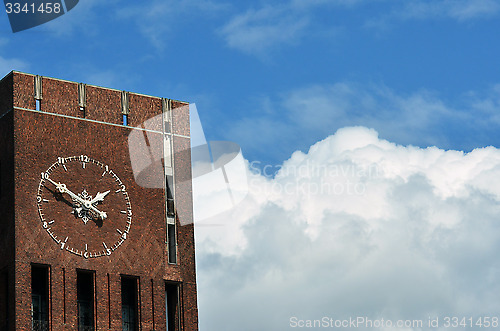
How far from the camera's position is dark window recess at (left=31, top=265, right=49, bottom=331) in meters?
112

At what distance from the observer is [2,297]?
369 feet

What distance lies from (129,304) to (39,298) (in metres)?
6.60

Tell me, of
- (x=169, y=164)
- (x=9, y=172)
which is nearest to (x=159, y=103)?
(x=169, y=164)

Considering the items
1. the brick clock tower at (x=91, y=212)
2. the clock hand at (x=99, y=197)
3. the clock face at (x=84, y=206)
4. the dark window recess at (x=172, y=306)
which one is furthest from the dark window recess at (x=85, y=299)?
the dark window recess at (x=172, y=306)

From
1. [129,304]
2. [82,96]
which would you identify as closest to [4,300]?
[129,304]

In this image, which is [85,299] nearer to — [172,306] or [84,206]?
[84,206]

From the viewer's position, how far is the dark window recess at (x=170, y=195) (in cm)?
11988

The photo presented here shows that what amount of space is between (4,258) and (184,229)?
1323 centimetres

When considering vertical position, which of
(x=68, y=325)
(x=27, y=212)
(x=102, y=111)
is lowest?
(x=68, y=325)

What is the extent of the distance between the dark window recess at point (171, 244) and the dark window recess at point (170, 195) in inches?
37.7

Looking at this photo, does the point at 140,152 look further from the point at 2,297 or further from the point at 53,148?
the point at 2,297

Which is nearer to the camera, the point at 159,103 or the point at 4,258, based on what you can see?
the point at 4,258

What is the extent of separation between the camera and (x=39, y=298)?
113312 millimetres

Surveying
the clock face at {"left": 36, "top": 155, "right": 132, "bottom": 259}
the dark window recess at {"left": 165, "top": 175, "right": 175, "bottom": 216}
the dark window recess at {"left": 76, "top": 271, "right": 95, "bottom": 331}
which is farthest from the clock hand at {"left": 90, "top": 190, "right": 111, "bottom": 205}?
the dark window recess at {"left": 165, "top": 175, "right": 175, "bottom": 216}
